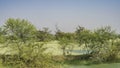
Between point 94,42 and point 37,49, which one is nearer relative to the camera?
point 37,49

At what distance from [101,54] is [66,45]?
316 inches

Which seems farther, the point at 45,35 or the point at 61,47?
the point at 45,35

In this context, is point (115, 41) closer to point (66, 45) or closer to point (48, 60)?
point (66, 45)

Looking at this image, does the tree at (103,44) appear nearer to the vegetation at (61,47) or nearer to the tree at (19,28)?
the vegetation at (61,47)

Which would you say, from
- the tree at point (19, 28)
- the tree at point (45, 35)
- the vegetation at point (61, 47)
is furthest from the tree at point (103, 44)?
the tree at point (45, 35)

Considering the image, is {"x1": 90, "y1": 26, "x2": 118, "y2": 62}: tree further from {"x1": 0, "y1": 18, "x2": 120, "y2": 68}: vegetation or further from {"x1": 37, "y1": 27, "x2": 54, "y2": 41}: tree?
{"x1": 37, "y1": 27, "x2": 54, "y2": 41}: tree

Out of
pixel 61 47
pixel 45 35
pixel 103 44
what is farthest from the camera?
pixel 45 35

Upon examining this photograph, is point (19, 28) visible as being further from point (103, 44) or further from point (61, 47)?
point (103, 44)

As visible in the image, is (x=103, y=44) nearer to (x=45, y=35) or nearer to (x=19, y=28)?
(x=19, y=28)

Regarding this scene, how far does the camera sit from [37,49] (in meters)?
14.5

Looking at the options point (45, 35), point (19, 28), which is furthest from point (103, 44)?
point (45, 35)

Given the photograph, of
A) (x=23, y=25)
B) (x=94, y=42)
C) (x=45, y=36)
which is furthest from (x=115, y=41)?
(x=45, y=36)

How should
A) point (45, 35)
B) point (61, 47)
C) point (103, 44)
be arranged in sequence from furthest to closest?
point (45, 35) < point (61, 47) < point (103, 44)

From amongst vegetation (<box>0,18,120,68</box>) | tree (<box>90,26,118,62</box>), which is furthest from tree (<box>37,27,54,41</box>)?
tree (<box>90,26,118,62</box>)
